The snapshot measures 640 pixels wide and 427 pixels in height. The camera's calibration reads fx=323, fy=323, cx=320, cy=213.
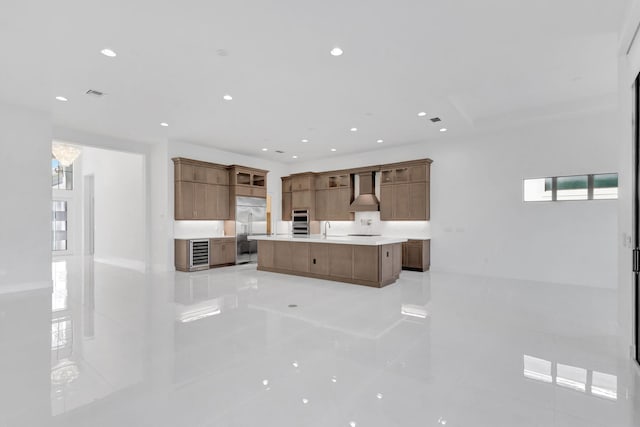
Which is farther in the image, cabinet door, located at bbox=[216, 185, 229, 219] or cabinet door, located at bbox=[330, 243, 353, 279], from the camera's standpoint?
cabinet door, located at bbox=[216, 185, 229, 219]

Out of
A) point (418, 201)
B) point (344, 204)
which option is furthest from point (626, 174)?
point (344, 204)

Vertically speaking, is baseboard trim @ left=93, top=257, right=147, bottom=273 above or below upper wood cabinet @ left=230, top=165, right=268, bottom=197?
below

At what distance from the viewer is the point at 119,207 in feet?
30.4

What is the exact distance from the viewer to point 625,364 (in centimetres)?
278

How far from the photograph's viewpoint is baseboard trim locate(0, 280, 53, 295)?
5.36 meters

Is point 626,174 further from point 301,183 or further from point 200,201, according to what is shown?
point 301,183

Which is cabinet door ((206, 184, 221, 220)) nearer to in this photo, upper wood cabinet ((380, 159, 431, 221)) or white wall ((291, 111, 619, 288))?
upper wood cabinet ((380, 159, 431, 221))

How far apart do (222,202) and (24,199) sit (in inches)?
157

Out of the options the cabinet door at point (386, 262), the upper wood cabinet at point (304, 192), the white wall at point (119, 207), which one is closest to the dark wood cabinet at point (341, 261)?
the cabinet door at point (386, 262)

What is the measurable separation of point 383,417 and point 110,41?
14.5 feet

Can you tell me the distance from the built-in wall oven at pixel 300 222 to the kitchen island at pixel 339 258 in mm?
2587

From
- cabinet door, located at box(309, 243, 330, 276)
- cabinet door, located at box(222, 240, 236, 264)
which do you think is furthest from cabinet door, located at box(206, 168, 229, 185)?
cabinet door, located at box(309, 243, 330, 276)

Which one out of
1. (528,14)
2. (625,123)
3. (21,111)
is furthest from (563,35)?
(21,111)

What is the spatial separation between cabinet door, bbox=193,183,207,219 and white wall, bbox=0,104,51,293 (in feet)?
9.42
